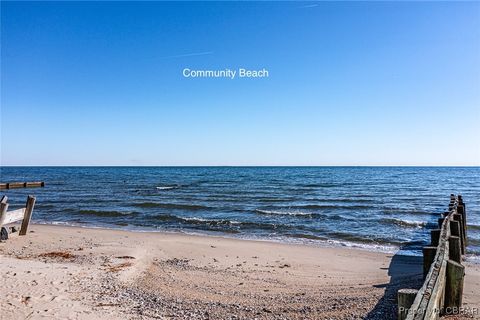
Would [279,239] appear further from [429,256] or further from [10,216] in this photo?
[10,216]

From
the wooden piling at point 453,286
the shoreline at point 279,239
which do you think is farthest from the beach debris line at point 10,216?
the wooden piling at point 453,286

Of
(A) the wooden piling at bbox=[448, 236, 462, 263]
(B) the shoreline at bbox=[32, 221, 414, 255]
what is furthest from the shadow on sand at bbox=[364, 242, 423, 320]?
(A) the wooden piling at bbox=[448, 236, 462, 263]

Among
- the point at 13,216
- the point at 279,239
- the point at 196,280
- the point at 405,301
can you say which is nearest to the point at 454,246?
the point at 405,301

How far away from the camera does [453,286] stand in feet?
18.1

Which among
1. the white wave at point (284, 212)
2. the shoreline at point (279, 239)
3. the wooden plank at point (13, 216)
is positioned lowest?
the shoreline at point (279, 239)

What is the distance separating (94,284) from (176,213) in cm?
1421

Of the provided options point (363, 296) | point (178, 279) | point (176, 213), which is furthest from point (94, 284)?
point (176, 213)

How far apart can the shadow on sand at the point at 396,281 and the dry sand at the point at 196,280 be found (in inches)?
0.8

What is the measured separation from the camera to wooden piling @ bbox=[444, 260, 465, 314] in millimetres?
5434

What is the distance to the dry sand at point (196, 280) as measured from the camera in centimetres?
601

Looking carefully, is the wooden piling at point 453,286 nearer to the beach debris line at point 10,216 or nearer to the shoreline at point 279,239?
the shoreline at point 279,239

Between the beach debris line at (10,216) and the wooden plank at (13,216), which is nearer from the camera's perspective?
the beach debris line at (10,216)

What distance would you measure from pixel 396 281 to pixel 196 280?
457 cm

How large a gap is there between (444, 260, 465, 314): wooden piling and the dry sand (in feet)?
2.85
